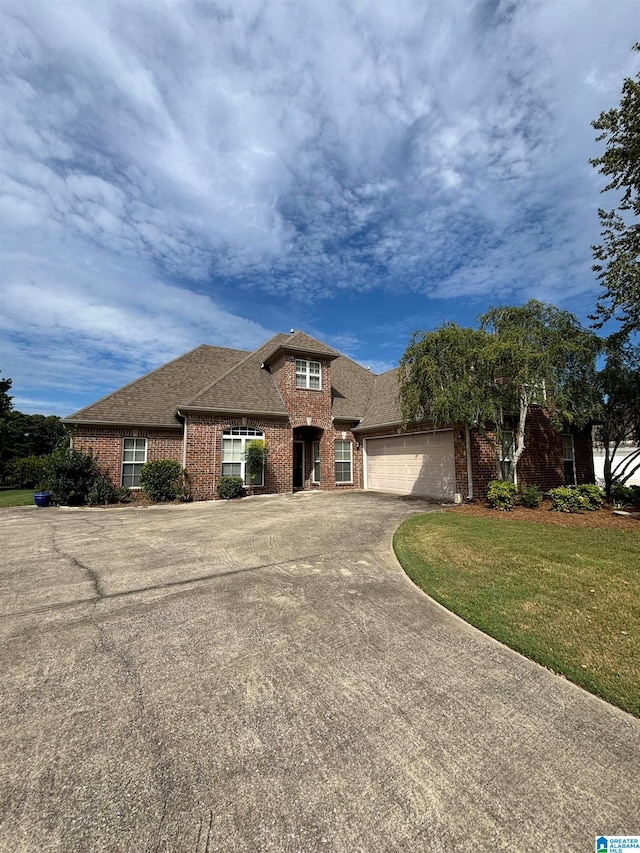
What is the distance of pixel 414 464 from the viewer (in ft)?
49.2

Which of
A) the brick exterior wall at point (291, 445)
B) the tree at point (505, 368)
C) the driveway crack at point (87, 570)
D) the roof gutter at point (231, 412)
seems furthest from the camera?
the roof gutter at point (231, 412)

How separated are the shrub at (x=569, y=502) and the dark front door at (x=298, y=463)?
1096cm

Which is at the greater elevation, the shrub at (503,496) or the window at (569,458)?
the window at (569,458)

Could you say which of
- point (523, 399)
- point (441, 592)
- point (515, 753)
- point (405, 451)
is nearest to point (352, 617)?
point (441, 592)

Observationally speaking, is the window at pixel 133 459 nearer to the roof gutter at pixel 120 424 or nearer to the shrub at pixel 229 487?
the roof gutter at pixel 120 424

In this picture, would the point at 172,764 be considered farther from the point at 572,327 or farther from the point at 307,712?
the point at 572,327

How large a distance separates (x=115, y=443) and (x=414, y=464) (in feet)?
38.9

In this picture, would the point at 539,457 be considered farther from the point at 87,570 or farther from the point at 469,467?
the point at 87,570

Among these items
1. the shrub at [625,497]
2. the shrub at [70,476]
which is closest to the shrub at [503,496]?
the shrub at [625,497]

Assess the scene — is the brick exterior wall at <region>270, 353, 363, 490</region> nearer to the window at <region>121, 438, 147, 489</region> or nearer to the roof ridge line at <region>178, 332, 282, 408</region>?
the roof ridge line at <region>178, 332, 282, 408</region>

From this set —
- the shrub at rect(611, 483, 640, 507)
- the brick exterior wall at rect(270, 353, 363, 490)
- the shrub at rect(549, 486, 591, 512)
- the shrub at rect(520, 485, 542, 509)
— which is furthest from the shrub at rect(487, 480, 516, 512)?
the brick exterior wall at rect(270, 353, 363, 490)

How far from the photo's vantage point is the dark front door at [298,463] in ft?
60.4

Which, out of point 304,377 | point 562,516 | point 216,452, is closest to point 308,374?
point 304,377

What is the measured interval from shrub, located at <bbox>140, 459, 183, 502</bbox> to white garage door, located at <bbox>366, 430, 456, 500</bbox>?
851 cm
